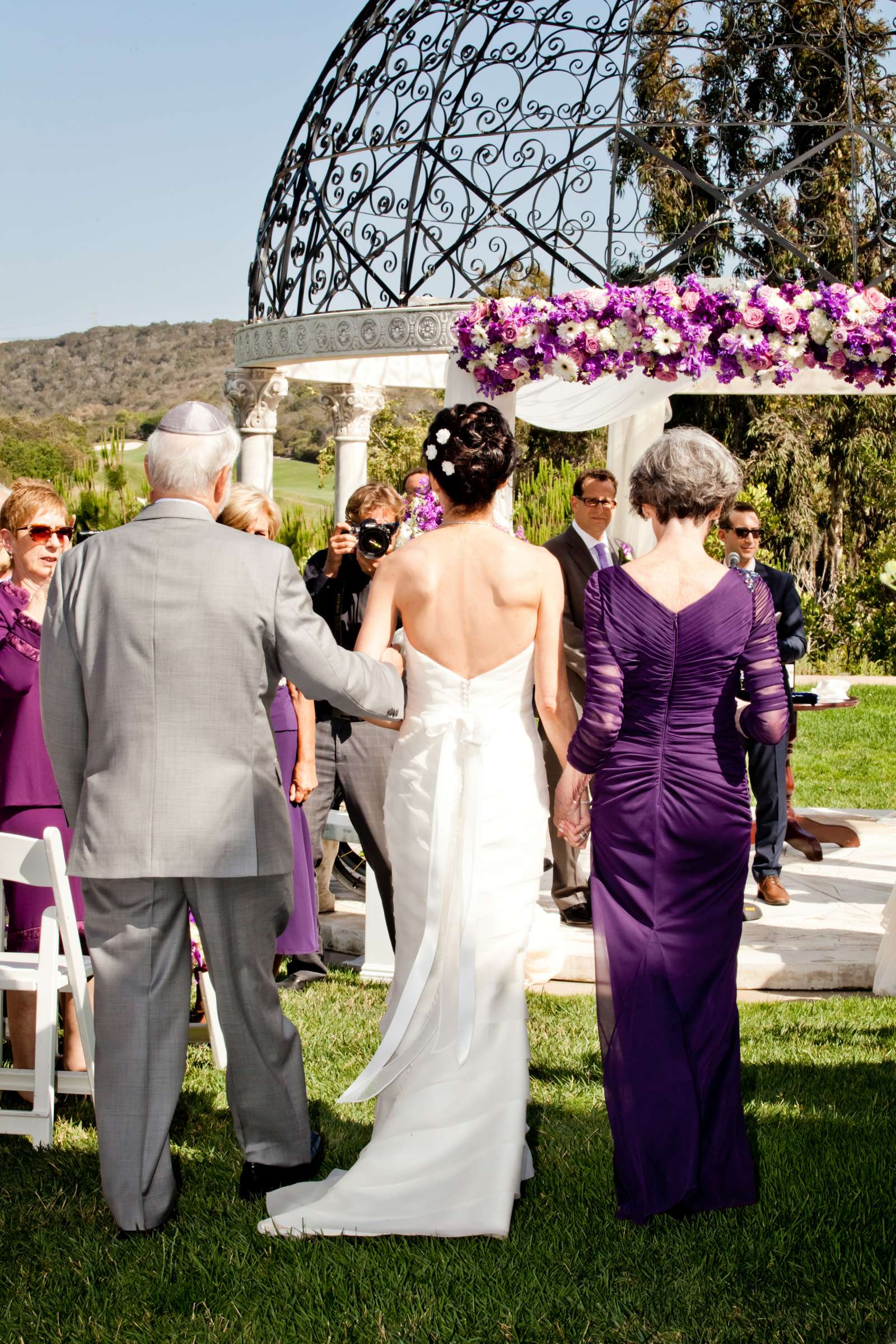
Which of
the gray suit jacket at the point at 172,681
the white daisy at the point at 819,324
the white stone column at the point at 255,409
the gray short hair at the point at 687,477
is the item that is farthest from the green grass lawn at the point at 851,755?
the gray suit jacket at the point at 172,681

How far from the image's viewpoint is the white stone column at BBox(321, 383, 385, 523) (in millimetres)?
11523

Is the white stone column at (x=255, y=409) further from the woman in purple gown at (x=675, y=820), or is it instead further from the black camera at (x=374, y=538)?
the woman in purple gown at (x=675, y=820)

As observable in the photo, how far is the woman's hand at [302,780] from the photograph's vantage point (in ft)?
17.3

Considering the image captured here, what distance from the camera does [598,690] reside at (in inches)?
137

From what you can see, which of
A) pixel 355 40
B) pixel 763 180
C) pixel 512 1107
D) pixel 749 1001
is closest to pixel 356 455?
pixel 355 40

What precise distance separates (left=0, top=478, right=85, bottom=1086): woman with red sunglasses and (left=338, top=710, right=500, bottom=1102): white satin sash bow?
122cm

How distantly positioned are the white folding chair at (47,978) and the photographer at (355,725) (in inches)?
66.7

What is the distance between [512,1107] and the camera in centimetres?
344

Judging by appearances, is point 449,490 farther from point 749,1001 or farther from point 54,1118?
point 749,1001

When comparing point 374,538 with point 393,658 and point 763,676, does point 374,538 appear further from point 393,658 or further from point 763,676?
point 763,676

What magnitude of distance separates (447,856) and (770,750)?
12.3 ft

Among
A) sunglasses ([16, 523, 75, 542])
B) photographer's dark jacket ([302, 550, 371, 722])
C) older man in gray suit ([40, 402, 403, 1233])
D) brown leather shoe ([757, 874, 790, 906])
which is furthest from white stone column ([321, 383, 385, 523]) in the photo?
older man in gray suit ([40, 402, 403, 1233])

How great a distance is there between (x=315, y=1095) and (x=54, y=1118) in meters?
0.87

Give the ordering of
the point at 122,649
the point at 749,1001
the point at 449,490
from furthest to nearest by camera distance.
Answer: the point at 749,1001 < the point at 449,490 < the point at 122,649
